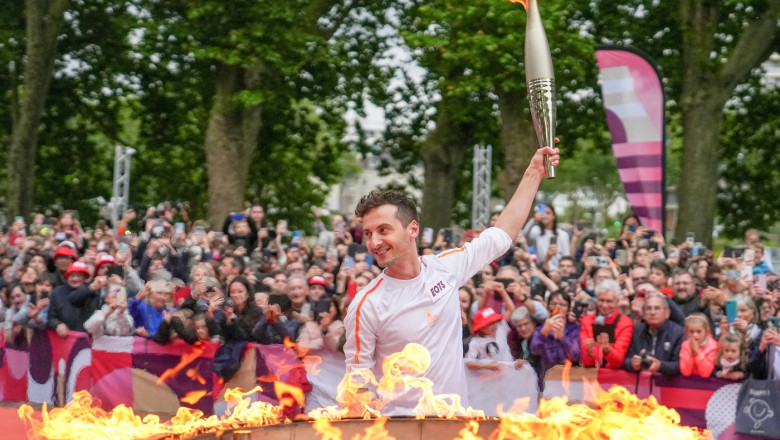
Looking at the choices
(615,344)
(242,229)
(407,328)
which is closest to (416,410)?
(407,328)

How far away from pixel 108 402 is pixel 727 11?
14.9 metres

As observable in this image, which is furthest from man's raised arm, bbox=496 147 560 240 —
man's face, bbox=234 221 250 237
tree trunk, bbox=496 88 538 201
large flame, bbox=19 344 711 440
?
tree trunk, bbox=496 88 538 201

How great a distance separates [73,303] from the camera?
40.6ft

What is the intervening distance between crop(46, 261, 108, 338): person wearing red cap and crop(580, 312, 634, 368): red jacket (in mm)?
5260

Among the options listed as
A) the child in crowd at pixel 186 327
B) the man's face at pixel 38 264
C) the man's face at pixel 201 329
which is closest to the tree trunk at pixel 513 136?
the man's face at pixel 38 264

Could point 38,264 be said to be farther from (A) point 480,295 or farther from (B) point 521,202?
(B) point 521,202

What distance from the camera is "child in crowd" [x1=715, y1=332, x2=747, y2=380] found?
890 centimetres

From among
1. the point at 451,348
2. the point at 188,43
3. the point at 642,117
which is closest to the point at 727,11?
the point at 642,117

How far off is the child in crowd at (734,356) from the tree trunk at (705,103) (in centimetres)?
1216

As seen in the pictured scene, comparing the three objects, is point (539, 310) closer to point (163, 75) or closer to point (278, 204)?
point (163, 75)

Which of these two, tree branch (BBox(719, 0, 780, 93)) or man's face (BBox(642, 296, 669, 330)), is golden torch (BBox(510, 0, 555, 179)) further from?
tree branch (BBox(719, 0, 780, 93))

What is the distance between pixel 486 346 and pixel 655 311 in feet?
4.76

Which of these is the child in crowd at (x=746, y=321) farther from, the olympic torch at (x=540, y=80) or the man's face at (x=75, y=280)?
the man's face at (x=75, y=280)

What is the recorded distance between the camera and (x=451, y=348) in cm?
467
